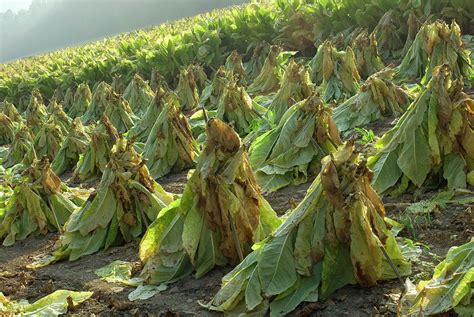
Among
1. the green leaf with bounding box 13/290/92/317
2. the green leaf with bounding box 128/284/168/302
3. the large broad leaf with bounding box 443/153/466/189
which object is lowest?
the green leaf with bounding box 128/284/168/302

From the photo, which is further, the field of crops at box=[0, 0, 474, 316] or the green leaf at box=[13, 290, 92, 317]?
the green leaf at box=[13, 290, 92, 317]

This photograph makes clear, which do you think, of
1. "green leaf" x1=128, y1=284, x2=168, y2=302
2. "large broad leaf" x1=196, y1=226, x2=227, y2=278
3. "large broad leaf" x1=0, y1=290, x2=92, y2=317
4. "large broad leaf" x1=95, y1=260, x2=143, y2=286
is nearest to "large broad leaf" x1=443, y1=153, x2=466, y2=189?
"large broad leaf" x1=196, y1=226, x2=227, y2=278

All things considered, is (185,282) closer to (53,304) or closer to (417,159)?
(53,304)

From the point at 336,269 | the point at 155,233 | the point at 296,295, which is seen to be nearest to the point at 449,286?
the point at 336,269

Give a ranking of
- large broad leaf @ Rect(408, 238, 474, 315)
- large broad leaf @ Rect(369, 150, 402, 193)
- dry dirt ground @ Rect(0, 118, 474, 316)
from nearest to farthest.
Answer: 1. large broad leaf @ Rect(408, 238, 474, 315)
2. dry dirt ground @ Rect(0, 118, 474, 316)
3. large broad leaf @ Rect(369, 150, 402, 193)

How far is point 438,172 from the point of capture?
460cm

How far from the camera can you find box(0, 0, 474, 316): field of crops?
10.9 ft

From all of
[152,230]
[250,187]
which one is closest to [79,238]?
[152,230]

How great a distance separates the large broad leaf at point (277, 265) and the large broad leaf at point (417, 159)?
139cm

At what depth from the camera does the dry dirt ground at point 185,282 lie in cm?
326

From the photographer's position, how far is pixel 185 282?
13.2 feet

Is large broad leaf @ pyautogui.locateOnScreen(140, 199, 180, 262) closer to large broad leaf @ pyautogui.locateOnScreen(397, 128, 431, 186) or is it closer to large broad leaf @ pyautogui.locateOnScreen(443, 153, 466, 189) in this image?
large broad leaf @ pyautogui.locateOnScreen(397, 128, 431, 186)

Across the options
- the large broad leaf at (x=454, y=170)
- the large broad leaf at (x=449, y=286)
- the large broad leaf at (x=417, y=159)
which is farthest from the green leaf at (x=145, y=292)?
the large broad leaf at (x=454, y=170)

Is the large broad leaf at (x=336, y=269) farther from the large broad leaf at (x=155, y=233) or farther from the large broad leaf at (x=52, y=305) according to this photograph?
the large broad leaf at (x=52, y=305)
